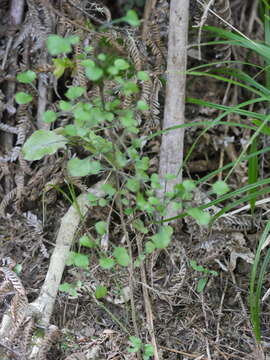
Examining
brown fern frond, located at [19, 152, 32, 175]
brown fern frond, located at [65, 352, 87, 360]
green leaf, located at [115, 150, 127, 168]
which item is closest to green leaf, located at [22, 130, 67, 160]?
brown fern frond, located at [19, 152, 32, 175]

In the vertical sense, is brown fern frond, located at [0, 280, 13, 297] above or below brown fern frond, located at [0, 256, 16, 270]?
below

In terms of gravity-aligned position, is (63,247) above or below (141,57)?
below

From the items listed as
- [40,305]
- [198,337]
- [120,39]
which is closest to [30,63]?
[120,39]

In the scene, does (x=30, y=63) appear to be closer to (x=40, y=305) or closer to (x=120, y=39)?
(x=120, y=39)

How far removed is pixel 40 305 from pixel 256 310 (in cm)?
63

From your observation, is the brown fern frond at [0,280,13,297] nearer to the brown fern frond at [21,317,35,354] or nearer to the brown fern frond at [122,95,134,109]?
the brown fern frond at [21,317,35,354]

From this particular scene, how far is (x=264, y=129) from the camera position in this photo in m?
1.33

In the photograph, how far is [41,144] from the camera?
1.37 meters

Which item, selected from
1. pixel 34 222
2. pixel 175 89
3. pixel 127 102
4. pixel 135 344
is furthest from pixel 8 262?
pixel 175 89

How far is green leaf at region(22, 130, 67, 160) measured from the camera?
133cm

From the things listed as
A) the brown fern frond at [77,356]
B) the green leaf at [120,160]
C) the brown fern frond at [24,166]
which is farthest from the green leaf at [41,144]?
the brown fern frond at [77,356]

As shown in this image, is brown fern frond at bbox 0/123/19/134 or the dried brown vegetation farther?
brown fern frond at bbox 0/123/19/134

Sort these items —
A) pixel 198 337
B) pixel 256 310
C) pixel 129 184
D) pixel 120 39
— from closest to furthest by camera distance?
1. pixel 129 184
2. pixel 256 310
3. pixel 198 337
4. pixel 120 39

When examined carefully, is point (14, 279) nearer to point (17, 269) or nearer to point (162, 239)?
point (17, 269)
